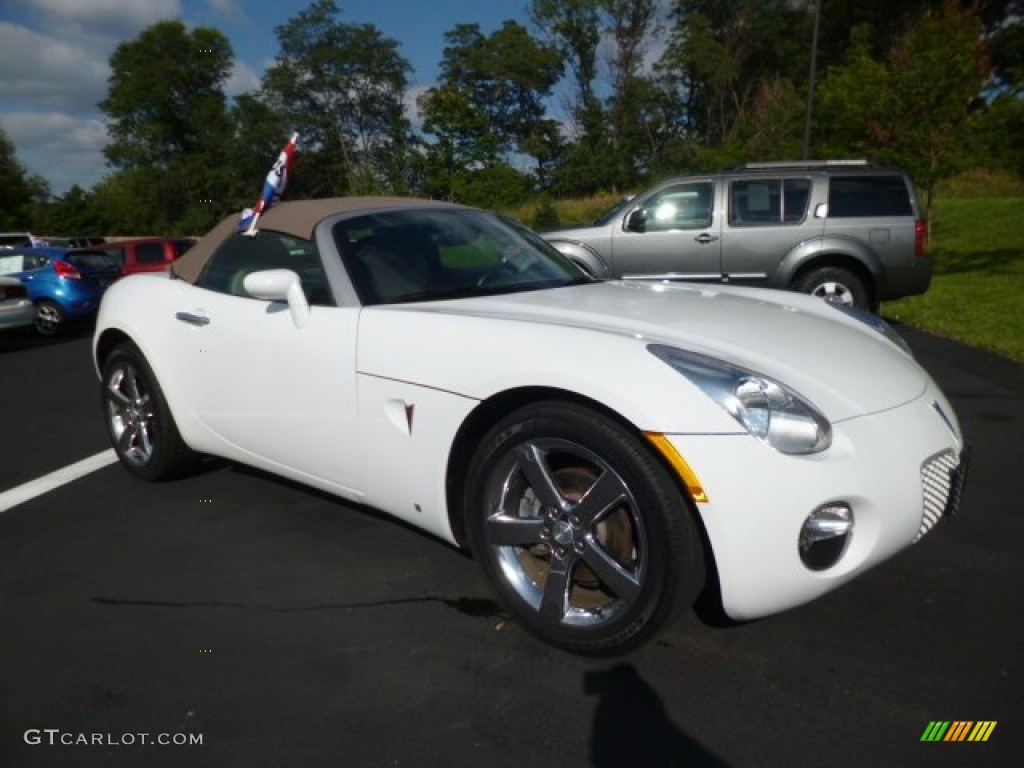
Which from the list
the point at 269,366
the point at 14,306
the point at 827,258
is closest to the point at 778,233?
the point at 827,258

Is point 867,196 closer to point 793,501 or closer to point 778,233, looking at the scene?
point 778,233

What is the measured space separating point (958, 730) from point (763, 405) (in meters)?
0.97

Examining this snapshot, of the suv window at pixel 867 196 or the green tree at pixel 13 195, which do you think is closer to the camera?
the suv window at pixel 867 196

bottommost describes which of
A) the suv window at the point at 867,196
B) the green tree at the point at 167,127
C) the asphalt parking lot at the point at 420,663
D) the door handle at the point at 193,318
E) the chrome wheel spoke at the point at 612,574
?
the asphalt parking lot at the point at 420,663

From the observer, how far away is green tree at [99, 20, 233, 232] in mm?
61125

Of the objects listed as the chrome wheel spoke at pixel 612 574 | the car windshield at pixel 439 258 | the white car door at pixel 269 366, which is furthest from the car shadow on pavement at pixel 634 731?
the car windshield at pixel 439 258

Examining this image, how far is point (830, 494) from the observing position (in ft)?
6.78

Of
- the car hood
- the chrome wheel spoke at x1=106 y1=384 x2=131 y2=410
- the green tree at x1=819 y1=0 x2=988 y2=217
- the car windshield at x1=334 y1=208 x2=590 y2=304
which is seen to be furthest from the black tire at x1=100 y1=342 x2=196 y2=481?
the green tree at x1=819 y1=0 x2=988 y2=217

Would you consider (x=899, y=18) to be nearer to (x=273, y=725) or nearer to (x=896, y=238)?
(x=896, y=238)

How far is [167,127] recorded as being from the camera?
206 ft

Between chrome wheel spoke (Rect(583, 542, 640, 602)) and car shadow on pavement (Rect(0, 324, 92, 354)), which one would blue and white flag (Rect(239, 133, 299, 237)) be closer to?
chrome wheel spoke (Rect(583, 542, 640, 602))

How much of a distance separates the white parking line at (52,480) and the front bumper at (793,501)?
11.8 ft

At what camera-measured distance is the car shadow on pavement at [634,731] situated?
1933 mm

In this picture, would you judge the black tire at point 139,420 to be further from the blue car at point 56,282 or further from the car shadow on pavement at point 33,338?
the blue car at point 56,282
